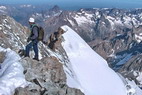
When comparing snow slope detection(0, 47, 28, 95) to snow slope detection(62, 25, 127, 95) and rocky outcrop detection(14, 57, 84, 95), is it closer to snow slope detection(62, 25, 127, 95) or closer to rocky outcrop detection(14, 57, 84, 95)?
rocky outcrop detection(14, 57, 84, 95)

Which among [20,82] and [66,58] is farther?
[66,58]

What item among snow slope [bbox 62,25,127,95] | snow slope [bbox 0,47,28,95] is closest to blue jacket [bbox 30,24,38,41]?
snow slope [bbox 0,47,28,95]

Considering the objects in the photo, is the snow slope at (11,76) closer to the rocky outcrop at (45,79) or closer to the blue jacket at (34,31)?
the rocky outcrop at (45,79)

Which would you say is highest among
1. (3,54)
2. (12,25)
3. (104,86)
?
(3,54)

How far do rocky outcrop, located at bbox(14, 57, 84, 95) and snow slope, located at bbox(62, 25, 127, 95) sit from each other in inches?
543

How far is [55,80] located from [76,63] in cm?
2535

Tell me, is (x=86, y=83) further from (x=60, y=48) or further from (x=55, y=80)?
(x=55, y=80)

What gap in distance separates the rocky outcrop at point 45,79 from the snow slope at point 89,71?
13800 millimetres

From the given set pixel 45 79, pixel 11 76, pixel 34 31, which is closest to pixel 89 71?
pixel 34 31

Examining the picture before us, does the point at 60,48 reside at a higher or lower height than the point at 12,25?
lower

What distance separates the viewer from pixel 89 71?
55438 mm

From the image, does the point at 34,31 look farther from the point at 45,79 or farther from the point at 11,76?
the point at 11,76

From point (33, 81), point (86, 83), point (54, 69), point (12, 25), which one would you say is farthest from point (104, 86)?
point (33, 81)

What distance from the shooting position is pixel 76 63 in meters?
56.2
